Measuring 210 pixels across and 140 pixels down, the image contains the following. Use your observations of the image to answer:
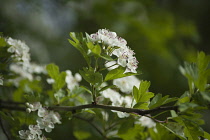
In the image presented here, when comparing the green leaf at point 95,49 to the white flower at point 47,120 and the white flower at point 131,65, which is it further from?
the white flower at point 47,120

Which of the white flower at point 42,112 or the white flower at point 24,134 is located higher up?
the white flower at point 42,112

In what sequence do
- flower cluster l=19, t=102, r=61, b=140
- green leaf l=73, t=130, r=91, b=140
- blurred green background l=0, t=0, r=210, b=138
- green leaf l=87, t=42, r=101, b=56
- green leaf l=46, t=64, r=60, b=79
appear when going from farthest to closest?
1. blurred green background l=0, t=0, r=210, b=138
2. green leaf l=73, t=130, r=91, b=140
3. green leaf l=46, t=64, r=60, b=79
4. flower cluster l=19, t=102, r=61, b=140
5. green leaf l=87, t=42, r=101, b=56

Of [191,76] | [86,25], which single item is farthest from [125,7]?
[191,76]

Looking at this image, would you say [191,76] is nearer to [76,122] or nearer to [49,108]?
[49,108]

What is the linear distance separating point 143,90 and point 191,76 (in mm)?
→ 188

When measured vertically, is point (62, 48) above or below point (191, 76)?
above

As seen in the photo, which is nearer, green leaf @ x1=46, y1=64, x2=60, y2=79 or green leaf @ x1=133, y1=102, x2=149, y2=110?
green leaf @ x1=133, y1=102, x2=149, y2=110

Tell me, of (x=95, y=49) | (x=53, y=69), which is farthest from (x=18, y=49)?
(x=95, y=49)

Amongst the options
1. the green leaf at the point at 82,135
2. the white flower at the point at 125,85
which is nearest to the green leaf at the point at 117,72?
the white flower at the point at 125,85

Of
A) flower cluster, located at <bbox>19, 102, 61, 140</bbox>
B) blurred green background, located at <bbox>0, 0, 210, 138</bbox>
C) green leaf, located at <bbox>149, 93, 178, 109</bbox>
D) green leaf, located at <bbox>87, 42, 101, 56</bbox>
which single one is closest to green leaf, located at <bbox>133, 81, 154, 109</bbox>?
green leaf, located at <bbox>149, 93, 178, 109</bbox>

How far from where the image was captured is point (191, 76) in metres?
0.78

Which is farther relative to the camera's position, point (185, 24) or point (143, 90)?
point (185, 24)

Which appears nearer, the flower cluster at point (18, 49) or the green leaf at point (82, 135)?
the flower cluster at point (18, 49)

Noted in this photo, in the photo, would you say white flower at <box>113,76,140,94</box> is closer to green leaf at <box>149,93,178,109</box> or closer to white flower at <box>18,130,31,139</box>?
green leaf at <box>149,93,178,109</box>
